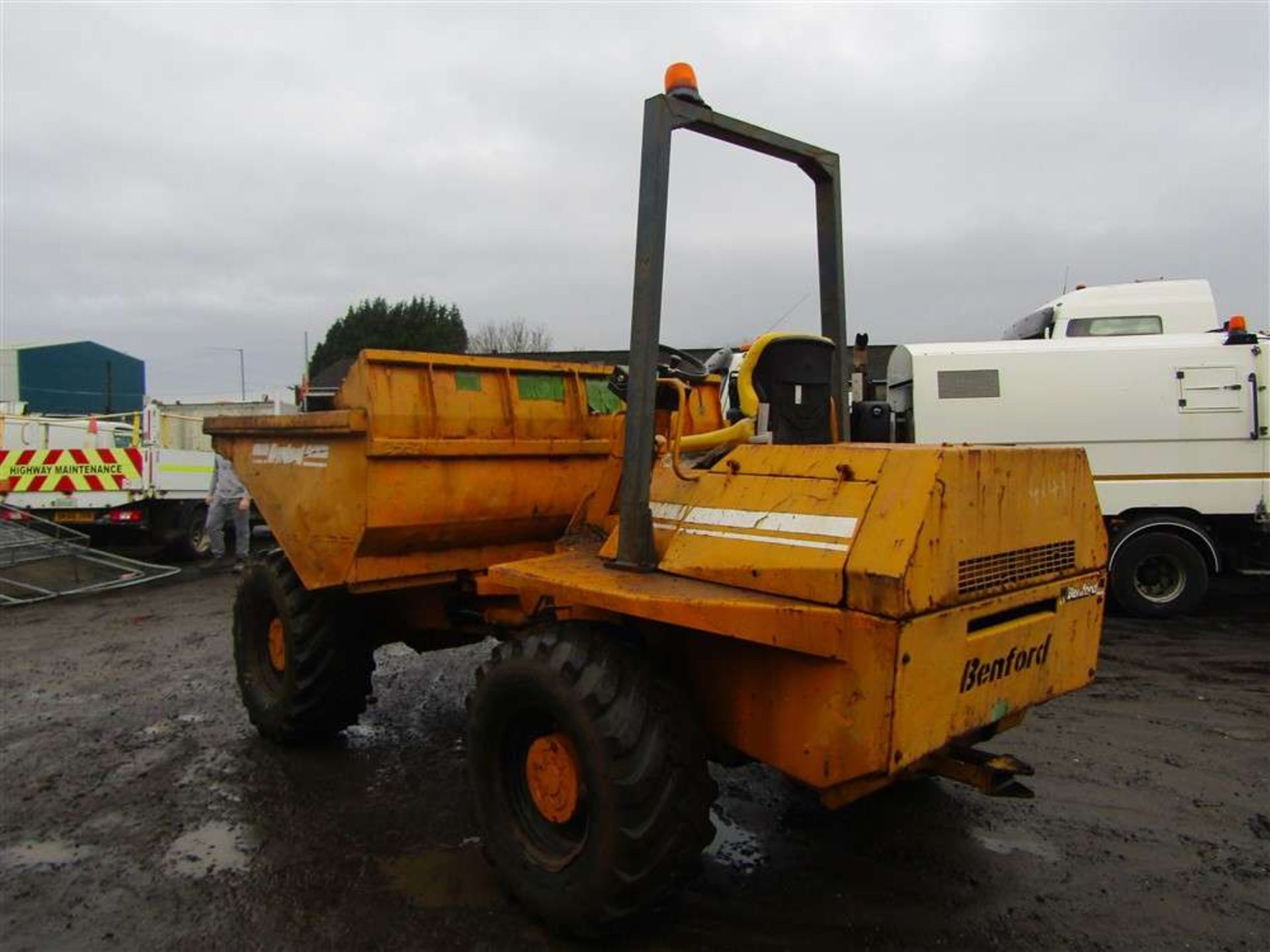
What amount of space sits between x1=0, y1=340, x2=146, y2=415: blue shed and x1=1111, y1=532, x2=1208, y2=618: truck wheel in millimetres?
37496

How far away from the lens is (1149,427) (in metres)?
7.83

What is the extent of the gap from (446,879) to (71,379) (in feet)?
152

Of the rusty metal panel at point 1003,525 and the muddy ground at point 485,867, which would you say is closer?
the rusty metal panel at point 1003,525

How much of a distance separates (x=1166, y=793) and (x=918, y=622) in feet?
8.90

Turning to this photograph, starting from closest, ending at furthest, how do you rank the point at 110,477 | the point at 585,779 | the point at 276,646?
the point at 585,779 → the point at 276,646 → the point at 110,477

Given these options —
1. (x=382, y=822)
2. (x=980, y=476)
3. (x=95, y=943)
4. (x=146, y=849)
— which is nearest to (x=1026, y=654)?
(x=980, y=476)

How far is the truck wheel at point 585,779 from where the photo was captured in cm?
258

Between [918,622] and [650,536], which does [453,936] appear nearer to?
[650,536]

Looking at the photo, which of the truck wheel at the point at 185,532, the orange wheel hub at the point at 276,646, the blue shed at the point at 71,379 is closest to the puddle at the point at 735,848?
the orange wheel hub at the point at 276,646

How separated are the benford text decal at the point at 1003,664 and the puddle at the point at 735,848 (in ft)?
4.25

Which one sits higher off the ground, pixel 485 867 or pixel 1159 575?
pixel 1159 575

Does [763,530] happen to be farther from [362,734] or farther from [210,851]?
[362,734]

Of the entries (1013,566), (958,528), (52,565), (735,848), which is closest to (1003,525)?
(1013,566)

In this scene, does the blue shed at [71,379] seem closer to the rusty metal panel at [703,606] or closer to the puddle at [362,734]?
the puddle at [362,734]
